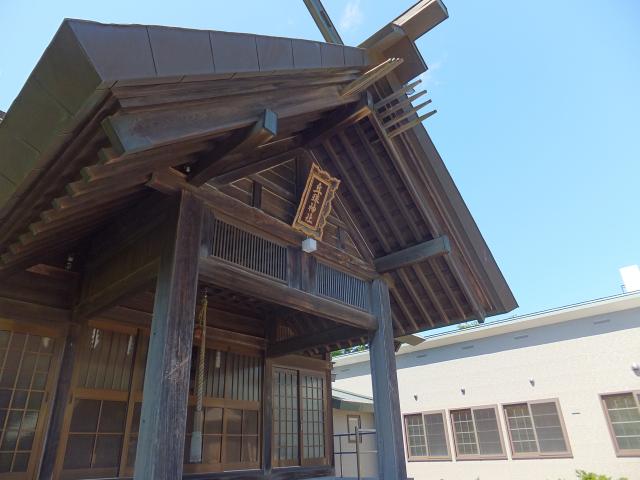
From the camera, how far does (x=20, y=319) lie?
15.1 feet

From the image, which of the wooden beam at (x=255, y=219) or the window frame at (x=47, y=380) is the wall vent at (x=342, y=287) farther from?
the window frame at (x=47, y=380)

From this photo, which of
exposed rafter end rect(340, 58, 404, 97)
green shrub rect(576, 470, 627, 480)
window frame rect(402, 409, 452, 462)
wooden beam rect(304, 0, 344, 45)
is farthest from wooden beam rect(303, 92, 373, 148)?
window frame rect(402, 409, 452, 462)

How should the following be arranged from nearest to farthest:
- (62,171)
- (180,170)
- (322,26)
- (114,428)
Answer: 1. (62,171)
2. (180,170)
3. (322,26)
4. (114,428)

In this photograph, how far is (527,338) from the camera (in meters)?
13.0

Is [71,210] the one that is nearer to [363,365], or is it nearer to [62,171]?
[62,171]

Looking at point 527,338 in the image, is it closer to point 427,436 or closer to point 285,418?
point 427,436

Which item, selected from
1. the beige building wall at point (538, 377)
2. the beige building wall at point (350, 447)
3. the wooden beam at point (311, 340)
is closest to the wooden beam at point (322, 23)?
the wooden beam at point (311, 340)

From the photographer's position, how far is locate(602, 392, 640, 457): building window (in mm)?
10398

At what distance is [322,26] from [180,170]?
2265 millimetres

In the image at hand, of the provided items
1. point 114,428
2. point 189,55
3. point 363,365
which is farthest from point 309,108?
point 363,365

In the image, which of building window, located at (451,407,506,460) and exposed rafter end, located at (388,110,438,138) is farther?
building window, located at (451,407,506,460)

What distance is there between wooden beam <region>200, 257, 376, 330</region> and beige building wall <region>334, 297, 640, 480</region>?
9291 mm

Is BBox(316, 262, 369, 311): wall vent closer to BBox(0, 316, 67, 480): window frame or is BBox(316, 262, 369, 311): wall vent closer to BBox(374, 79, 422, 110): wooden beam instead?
BBox(374, 79, 422, 110): wooden beam

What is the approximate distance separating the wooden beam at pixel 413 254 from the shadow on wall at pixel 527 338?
30.0ft
